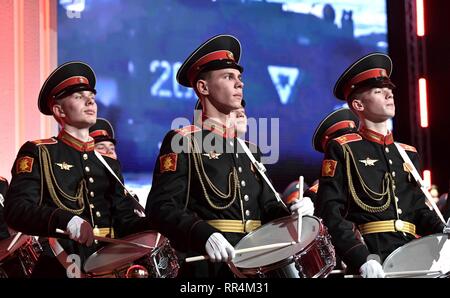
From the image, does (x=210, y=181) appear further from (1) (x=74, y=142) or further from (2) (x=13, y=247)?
(2) (x=13, y=247)

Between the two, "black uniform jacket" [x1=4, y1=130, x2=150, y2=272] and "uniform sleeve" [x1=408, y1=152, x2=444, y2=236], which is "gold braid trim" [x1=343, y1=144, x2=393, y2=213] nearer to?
"uniform sleeve" [x1=408, y1=152, x2=444, y2=236]

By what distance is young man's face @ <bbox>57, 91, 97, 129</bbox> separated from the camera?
5.38 metres

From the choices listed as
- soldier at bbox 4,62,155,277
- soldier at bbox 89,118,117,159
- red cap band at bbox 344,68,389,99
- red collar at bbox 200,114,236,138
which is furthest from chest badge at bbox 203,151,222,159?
soldier at bbox 89,118,117,159

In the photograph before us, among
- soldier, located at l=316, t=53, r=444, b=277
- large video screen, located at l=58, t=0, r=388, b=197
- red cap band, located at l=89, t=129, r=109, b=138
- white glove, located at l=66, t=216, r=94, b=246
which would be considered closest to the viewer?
white glove, located at l=66, t=216, r=94, b=246

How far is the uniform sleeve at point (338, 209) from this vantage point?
486 cm

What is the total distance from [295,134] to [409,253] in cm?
444

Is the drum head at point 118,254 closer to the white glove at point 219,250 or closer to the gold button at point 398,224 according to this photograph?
the white glove at point 219,250

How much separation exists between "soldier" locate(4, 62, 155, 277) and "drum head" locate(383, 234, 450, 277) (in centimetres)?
126

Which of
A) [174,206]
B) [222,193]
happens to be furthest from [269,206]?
[174,206]

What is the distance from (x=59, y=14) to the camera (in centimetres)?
816

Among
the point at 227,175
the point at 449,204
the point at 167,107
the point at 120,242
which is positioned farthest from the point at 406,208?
the point at 167,107

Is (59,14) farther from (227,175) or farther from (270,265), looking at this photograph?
Result: (270,265)

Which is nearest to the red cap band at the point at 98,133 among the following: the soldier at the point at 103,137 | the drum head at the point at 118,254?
the soldier at the point at 103,137

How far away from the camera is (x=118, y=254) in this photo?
489 cm
